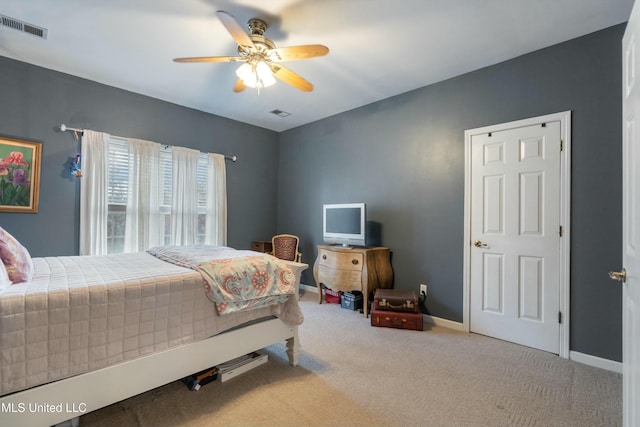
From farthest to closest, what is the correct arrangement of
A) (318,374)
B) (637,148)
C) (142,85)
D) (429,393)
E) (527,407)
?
(142,85)
(318,374)
(429,393)
(527,407)
(637,148)

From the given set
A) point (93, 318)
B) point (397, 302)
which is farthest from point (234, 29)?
point (397, 302)

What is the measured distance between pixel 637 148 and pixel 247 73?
7.78ft

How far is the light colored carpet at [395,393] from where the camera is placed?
163cm

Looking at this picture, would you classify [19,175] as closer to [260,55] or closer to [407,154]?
[260,55]

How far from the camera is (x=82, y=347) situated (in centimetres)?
135

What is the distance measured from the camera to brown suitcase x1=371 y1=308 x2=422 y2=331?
296 centimetres

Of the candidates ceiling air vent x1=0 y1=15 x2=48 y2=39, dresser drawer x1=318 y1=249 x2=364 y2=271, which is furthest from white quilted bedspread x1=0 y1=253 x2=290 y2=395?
ceiling air vent x1=0 y1=15 x2=48 y2=39

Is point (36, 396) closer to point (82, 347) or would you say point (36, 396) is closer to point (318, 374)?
point (82, 347)

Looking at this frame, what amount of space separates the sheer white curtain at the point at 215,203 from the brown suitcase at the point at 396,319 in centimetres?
243

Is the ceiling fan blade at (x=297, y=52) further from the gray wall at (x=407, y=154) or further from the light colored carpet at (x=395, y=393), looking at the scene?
the light colored carpet at (x=395, y=393)

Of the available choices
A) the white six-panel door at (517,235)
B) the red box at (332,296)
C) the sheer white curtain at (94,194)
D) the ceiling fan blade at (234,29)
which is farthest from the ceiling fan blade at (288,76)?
the red box at (332,296)

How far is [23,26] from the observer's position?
7.50 feet

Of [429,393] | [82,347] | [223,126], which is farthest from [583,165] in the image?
[223,126]

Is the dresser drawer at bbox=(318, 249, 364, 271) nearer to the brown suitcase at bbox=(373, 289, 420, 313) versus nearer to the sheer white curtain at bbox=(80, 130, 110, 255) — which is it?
the brown suitcase at bbox=(373, 289, 420, 313)
